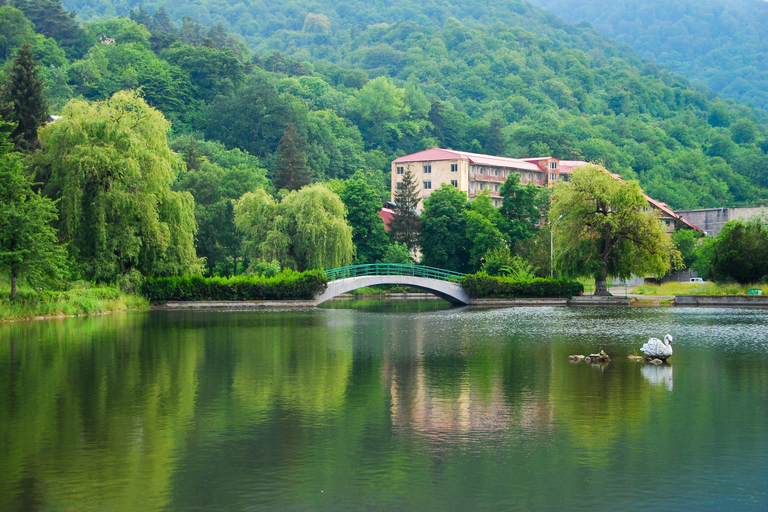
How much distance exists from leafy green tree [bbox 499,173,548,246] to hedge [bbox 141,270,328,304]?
30.5 m

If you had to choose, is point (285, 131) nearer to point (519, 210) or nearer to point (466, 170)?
point (466, 170)

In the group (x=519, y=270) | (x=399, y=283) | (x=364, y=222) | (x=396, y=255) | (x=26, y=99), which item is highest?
(x=26, y=99)

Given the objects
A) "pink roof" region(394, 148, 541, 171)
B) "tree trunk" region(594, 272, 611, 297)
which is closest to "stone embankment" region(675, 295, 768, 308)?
"tree trunk" region(594, 272, 611, 297)

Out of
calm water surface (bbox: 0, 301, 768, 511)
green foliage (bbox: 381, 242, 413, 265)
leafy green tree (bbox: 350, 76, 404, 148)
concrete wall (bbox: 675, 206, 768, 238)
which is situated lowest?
calm water surface (bbox: 0, 301, 768, 511)

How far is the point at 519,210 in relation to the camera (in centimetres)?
7719

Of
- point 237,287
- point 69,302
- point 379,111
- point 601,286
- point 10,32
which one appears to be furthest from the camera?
point 379,111

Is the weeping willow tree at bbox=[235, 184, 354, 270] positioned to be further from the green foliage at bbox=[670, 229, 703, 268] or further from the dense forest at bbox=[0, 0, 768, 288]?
the green foliage at bbox=[670, 229, 703, 268]

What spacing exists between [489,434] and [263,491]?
413 cm

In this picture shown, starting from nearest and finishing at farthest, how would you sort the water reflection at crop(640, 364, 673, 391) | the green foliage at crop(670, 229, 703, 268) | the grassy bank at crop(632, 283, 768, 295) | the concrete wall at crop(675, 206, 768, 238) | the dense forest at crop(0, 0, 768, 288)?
the water reflection at crop(640, 364, 673, 391) → the dense forest at crop(0, 0, 768, 288) → the grassy bank at crop(632, 283, 768, 295) → the green foliage at crop(670, 229, 703, 268) → the concrete wall at crop(675, 206, 768, 238)

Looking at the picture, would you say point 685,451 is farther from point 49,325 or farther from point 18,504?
point 49,325

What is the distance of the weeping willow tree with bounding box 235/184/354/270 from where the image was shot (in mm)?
56969

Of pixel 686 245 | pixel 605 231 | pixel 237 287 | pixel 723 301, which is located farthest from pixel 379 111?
pixel 723 301

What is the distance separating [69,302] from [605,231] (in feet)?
113

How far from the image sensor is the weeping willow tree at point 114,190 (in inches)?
1585
